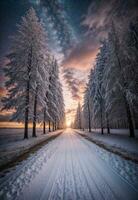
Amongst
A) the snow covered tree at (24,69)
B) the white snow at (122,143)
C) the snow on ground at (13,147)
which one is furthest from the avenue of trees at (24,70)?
the white snow at (122,143)

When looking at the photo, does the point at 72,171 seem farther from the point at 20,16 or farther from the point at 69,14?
the point at 20,16

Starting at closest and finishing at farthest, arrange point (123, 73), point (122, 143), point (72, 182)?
point (72, 182) → point (122, 143) → point (123, 73)

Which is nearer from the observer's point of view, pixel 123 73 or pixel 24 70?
pixel 123 73

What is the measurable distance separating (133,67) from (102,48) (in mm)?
10391

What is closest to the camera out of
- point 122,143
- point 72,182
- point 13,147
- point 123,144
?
point 72,182

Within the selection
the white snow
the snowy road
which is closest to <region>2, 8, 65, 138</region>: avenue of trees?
the white snow

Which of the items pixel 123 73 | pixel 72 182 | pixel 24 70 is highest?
pixel 24 70

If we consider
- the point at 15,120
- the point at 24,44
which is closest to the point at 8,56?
→ the point at 24,44

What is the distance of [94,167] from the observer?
4973 mm

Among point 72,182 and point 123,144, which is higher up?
point 72,182

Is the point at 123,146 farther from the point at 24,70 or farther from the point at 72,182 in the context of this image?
the point at 24,70

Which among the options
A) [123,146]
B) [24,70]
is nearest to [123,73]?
[123,146]

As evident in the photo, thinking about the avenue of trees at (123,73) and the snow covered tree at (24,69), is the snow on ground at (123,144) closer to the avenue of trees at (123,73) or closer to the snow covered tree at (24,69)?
the avenue of trees at (123,73)

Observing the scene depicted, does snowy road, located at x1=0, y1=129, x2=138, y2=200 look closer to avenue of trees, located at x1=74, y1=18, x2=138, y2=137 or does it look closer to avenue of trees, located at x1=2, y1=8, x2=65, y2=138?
avenue of trees, located at x1=74, y1=18, x2=138, y2=137
